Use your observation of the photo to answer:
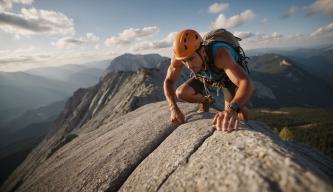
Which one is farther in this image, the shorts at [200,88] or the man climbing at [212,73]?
the shorts at [200,88]

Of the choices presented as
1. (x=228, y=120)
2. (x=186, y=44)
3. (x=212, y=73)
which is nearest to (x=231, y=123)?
(x=228, y=120)

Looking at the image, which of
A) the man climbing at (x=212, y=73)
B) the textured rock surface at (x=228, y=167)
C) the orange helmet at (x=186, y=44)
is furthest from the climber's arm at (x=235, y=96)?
the orange helmet at (x=186, y=44)

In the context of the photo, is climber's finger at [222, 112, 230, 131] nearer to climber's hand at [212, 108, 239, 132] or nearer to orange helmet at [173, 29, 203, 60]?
climber's hand at [212, 108, 239, 132]

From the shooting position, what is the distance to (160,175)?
5773mm

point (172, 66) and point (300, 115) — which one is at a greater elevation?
point (172, 66)

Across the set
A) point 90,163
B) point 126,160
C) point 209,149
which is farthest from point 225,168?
point 90,163

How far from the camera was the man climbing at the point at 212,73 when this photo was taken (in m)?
5.75

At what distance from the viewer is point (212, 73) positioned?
7625 millimetres

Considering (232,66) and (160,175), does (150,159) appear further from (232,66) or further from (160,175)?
(232,66)

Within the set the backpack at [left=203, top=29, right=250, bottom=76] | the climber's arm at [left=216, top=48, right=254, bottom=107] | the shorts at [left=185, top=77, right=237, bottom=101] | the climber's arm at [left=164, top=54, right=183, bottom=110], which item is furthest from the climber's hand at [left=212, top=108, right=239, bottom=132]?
the shorts at [left=185, top=77, right=237, bottom=101]

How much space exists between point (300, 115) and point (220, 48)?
190 m

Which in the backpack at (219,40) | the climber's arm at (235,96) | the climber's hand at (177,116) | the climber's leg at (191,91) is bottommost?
the climber's hand at (177,116)

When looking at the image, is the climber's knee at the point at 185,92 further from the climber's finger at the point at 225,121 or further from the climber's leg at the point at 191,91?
the climber's finger at the point at 225,121

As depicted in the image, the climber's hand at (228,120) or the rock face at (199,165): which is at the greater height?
the climber's hand at (228,120)
